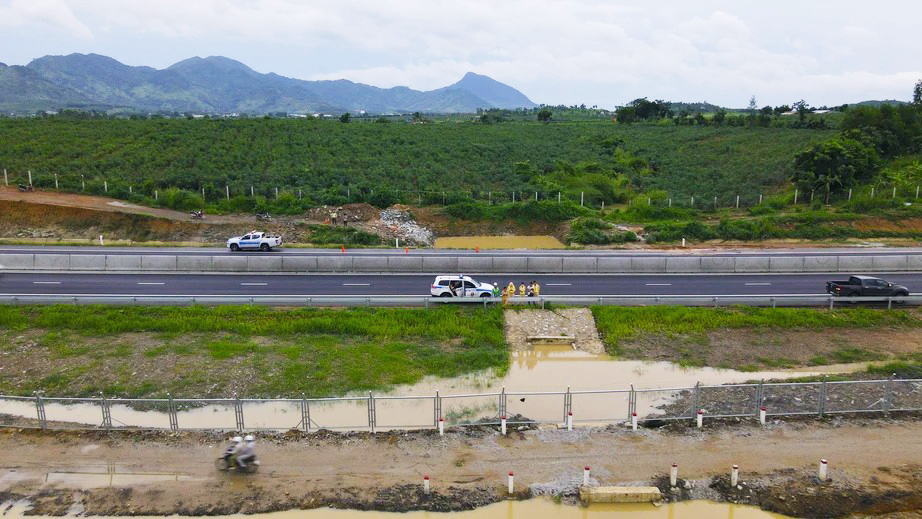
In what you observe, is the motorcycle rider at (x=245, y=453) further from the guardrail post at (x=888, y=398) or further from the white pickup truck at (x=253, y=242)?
the white pickup truck at (x=253, y=242)

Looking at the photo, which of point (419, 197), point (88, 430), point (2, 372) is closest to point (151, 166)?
point (419, 197)

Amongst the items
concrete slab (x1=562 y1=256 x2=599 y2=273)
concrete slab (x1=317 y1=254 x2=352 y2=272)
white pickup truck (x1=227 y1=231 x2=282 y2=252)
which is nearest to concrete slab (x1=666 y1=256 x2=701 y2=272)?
concrete slab (x1=562 y1=256 x2=599 y2=273)

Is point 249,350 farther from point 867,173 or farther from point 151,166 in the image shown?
point 867,173

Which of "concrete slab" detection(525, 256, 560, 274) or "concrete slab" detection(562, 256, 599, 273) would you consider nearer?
"concrete slab" detection(525, 256, 560, 274)

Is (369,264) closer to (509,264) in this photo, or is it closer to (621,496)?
(509,264)

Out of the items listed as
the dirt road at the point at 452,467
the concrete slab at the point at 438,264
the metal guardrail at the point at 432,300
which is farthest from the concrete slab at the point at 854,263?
the concrete slab at the point at 438,264

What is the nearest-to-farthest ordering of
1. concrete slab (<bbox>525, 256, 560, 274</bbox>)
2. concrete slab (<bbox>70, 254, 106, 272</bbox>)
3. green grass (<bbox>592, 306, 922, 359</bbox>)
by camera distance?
1. green grass (<bbox>592, 306, 922, 359</bbox>)
2. concrete slab (<bbox>70, 254, 106, 272</bbox>)
3. concrete slab (<bbox>525, 256, 560, 274</bbox>)

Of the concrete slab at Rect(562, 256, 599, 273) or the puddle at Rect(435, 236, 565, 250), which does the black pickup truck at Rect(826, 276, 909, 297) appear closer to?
the concrete slab at Rect(562, 256, 599, 273)

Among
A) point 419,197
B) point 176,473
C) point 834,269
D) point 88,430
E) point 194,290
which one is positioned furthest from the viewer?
point 419,197

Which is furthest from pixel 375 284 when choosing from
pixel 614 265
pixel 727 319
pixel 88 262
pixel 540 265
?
pixel 727 319
